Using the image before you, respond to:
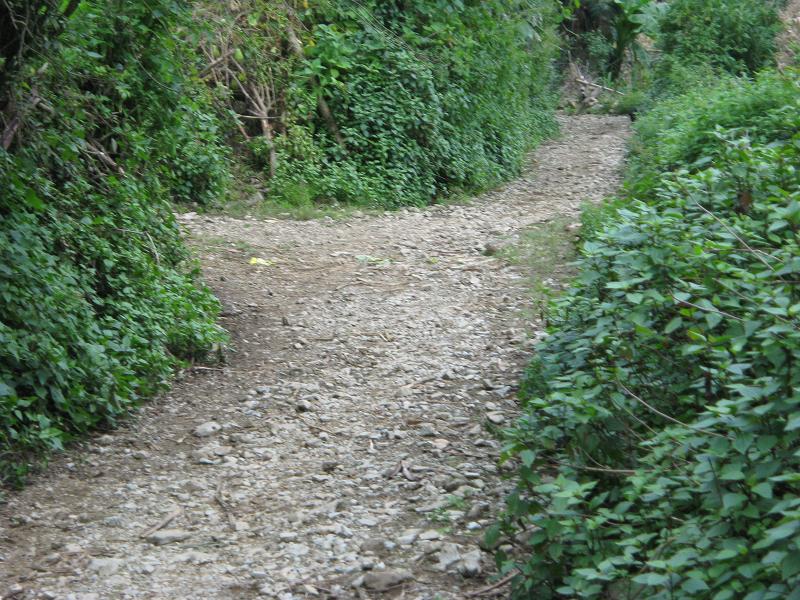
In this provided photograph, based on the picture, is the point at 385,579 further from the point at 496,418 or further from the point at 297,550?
the point at 496,418

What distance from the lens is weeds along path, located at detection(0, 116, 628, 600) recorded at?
400cm

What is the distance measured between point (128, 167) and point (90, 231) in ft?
2.59

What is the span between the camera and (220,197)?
1041 centimetres

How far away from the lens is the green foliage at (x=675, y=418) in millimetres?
2830

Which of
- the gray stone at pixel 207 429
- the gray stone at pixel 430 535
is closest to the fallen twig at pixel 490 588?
the gray stone at pixel 430 535

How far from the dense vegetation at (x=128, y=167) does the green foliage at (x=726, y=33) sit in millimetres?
8786

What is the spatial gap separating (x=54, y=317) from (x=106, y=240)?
1051 millimetres

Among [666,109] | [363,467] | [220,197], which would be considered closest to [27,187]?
[363,467]

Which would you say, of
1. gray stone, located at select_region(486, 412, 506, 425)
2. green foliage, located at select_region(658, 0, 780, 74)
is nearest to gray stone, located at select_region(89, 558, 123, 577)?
gray stone, located at select_region(486, 412, 506, 425)

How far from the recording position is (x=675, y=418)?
386 cm

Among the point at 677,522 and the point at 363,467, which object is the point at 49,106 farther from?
the point at 677,522

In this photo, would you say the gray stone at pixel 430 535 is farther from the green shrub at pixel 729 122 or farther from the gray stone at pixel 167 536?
the green shrub at pixel 729 122

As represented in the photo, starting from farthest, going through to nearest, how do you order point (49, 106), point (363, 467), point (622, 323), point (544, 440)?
1. point (49, 106)
2. point (363, 467)
3. point (622, 323)
4. point (544, 440)

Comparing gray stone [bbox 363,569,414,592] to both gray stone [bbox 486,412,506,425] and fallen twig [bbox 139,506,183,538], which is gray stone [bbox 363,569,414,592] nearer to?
fallen twig [bbox 139,506,183,538]
